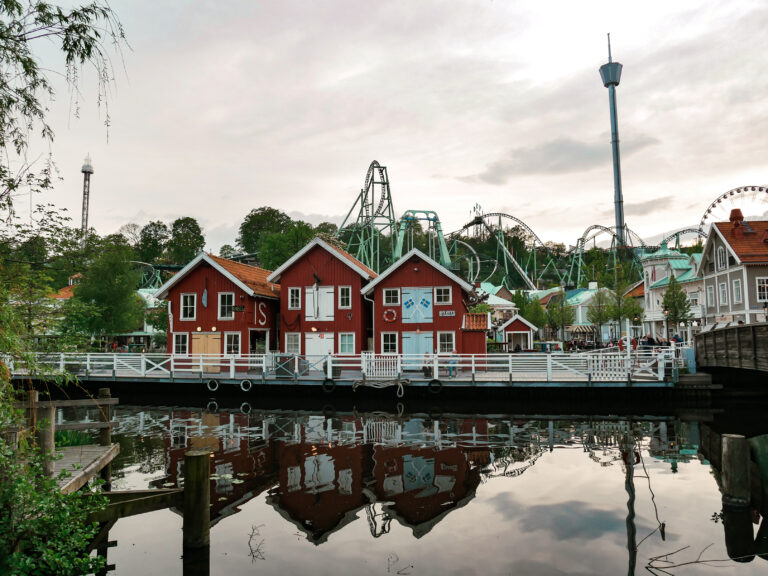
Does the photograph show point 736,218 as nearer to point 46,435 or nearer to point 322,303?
point 322,303

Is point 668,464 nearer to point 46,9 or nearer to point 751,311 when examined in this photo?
point 46,9

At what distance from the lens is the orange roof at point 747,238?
115 ft

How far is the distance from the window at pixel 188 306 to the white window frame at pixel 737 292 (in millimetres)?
35751

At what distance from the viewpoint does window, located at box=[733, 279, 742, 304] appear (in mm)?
36466

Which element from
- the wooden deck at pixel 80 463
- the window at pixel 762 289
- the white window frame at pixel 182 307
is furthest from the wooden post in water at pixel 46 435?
the window at pixel 762 289

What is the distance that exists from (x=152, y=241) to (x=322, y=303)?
93.6 metres

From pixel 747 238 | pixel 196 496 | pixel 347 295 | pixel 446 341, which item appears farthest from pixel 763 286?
pixel 196 496

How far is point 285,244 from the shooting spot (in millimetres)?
62906

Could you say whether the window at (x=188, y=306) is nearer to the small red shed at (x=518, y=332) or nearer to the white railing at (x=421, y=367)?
the white railing at (x=421, y=367)

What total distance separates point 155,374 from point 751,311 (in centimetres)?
3657

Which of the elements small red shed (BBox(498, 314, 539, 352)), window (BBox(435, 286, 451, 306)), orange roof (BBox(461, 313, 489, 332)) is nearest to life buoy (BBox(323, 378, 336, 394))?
window (BBox(435, 286, 451, 306))

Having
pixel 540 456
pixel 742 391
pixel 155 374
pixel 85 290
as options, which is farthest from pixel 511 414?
pixel 85 290

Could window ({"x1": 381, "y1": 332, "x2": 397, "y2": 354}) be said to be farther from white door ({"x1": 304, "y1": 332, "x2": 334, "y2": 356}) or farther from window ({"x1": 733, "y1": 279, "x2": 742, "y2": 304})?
window ({"x1": 733, "y1": 279, "x2": 742, "y2": 304})

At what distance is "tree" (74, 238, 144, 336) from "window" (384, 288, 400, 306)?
27518mm
